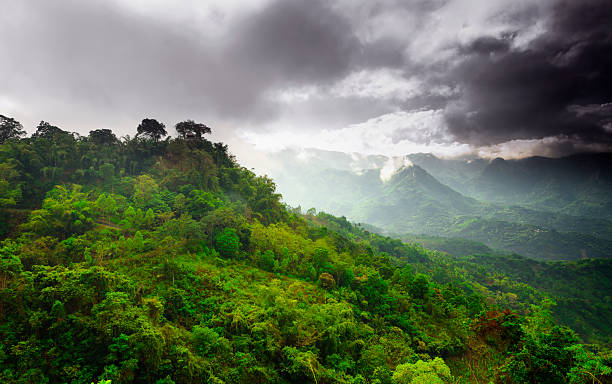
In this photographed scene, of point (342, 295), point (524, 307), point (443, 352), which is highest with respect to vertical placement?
point (342, 295)

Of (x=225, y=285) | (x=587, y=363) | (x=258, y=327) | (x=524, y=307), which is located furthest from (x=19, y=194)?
(x=524, y=307)

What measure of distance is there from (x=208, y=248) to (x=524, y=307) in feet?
293

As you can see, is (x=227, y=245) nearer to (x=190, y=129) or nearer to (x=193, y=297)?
(x=193, y=297)

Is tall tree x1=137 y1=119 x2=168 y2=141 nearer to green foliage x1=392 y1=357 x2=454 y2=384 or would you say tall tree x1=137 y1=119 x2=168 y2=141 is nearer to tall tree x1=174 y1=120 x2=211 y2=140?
tall tree x1=174 y1=120 x2=211 y2=140

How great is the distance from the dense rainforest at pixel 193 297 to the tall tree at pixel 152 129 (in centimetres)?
38

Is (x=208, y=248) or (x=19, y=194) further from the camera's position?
(x=208, y=248)

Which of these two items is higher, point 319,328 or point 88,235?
point 88,235

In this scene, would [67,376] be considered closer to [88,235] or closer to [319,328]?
[319,328]

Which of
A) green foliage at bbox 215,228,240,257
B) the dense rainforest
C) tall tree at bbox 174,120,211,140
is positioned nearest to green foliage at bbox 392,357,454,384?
the dense rainforest

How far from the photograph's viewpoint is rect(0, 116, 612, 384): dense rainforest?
9930mm

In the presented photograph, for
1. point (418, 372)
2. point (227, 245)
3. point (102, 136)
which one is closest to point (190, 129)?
point (102, 136)

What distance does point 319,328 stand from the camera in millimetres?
16516

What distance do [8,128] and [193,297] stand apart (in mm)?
40239

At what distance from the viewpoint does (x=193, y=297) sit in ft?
59.5
